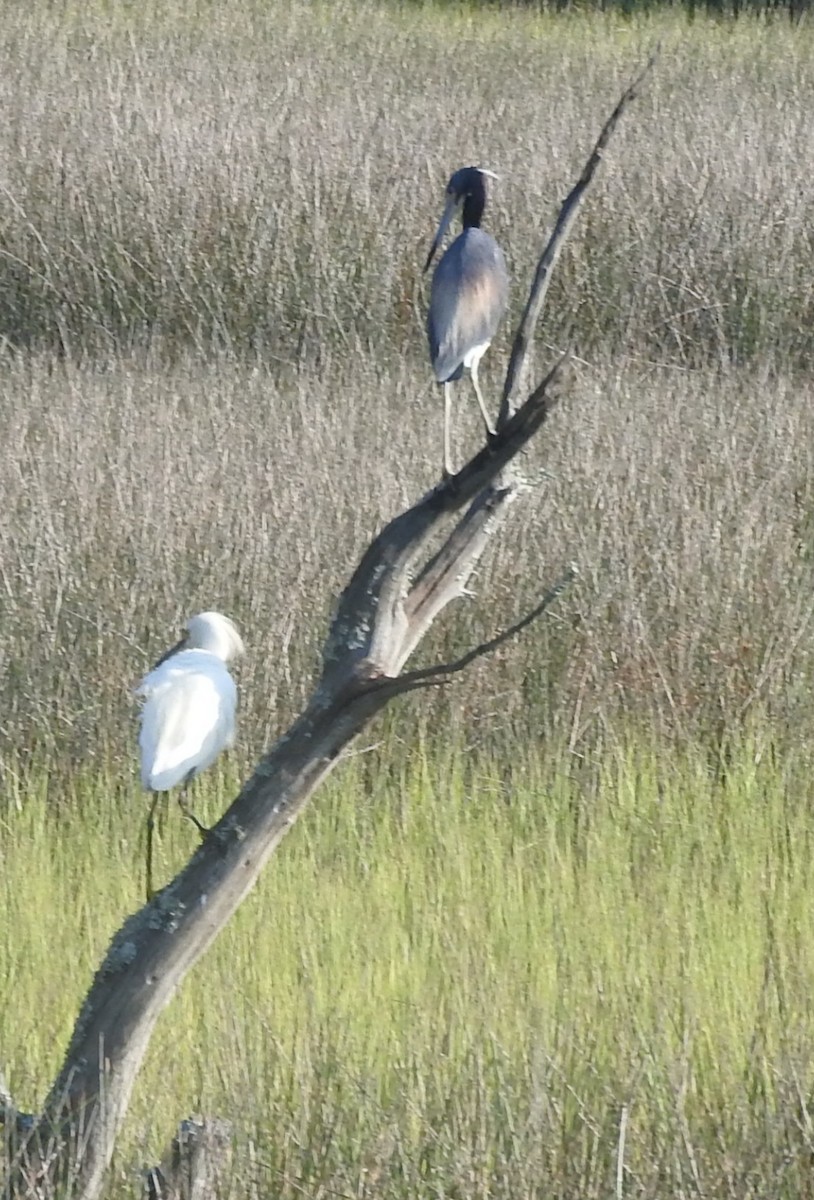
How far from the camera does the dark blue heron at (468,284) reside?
219 centimetres

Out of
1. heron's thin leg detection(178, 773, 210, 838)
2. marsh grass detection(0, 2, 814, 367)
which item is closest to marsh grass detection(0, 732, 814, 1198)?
heron's thin leg detection(178, 773, 210, 838)

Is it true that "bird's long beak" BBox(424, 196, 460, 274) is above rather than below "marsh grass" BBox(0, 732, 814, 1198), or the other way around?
above

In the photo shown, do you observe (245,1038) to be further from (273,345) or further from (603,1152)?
(273,345)

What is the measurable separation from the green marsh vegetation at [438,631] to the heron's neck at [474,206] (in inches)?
36.1

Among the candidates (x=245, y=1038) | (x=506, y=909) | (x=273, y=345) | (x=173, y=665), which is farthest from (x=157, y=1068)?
(x=273, y=345)

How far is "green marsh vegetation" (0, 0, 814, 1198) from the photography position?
2176 mm

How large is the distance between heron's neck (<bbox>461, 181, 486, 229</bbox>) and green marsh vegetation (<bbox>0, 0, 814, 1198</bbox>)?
36.1 inches

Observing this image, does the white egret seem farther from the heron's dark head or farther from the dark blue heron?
the heron's dark head

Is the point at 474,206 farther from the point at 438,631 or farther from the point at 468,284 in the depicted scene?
the point at 438,631

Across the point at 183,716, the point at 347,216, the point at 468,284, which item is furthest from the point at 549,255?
the point at 347,216

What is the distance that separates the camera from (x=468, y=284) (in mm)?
2205

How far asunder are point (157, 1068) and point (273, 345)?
14.4 feet

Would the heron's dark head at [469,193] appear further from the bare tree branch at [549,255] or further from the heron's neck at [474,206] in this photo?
the bare tree branch at [549,255]

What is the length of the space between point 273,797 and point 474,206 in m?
0.78
